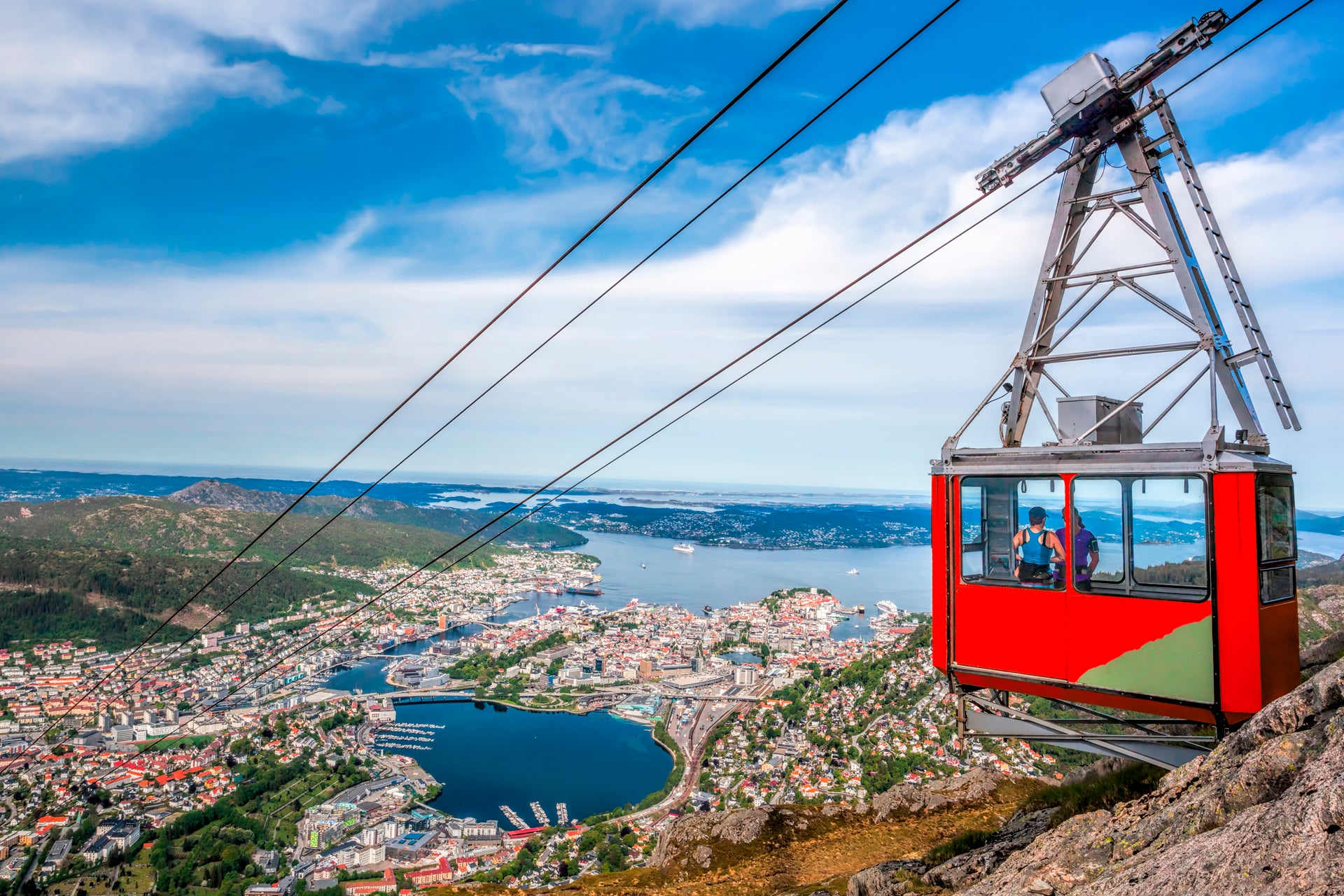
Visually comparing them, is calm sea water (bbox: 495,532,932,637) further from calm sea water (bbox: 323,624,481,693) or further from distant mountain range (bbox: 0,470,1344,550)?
calm sea water (bbox: 323,624,481,693)

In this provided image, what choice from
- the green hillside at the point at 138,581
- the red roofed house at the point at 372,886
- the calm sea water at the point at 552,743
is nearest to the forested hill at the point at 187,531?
the green hillside at the point at 138,581

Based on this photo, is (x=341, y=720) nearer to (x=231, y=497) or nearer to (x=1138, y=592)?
(x=1138, y=592)

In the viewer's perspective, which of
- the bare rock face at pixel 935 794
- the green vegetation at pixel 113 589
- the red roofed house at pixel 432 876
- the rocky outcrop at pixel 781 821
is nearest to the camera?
the rocky outcrop at pixel 781 821

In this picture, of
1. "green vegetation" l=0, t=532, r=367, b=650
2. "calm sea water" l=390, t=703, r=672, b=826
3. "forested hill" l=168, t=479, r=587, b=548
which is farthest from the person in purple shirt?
"forested hill" l=168, t=479, r=587, b=548

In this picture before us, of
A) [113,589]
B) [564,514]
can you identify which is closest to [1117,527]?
[113,589]

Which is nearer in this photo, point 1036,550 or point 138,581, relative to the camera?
point 1036,550

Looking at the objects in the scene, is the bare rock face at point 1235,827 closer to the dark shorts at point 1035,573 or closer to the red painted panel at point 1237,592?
the red painted panel at point 1237,592
